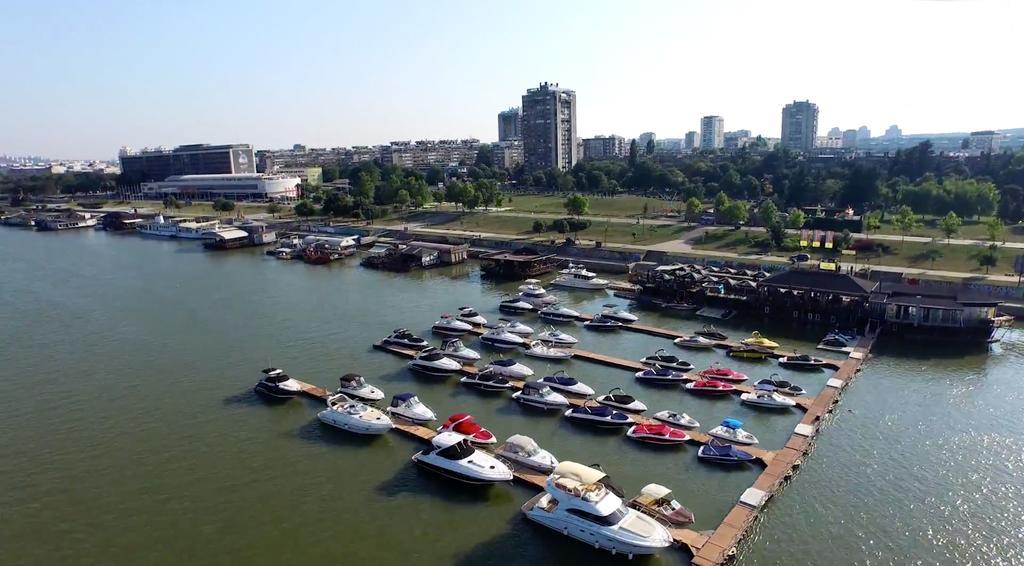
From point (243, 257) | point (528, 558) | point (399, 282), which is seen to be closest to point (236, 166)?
point (243, 257)

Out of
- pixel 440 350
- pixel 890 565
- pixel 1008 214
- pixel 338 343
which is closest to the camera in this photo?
pixel 890 565

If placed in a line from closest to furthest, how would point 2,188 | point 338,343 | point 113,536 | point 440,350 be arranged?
1. point 113,536
2. point 440,350
3. point 338,343
4. point 2,188

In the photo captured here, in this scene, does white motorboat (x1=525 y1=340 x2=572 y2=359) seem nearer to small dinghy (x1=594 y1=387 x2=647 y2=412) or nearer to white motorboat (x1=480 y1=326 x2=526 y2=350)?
white motorboat (x1=480 y1=326 x2=526 y2=350)

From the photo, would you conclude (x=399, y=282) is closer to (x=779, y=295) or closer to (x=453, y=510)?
(x=779, y=295)

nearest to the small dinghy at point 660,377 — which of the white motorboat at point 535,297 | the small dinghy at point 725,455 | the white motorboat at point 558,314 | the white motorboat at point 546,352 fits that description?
the white motorboat at point 546,352

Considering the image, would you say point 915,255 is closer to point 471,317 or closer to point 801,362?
point 801,362

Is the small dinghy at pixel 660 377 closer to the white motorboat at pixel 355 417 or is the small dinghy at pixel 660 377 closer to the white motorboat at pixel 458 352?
the white motorboat at pixel 458 352
